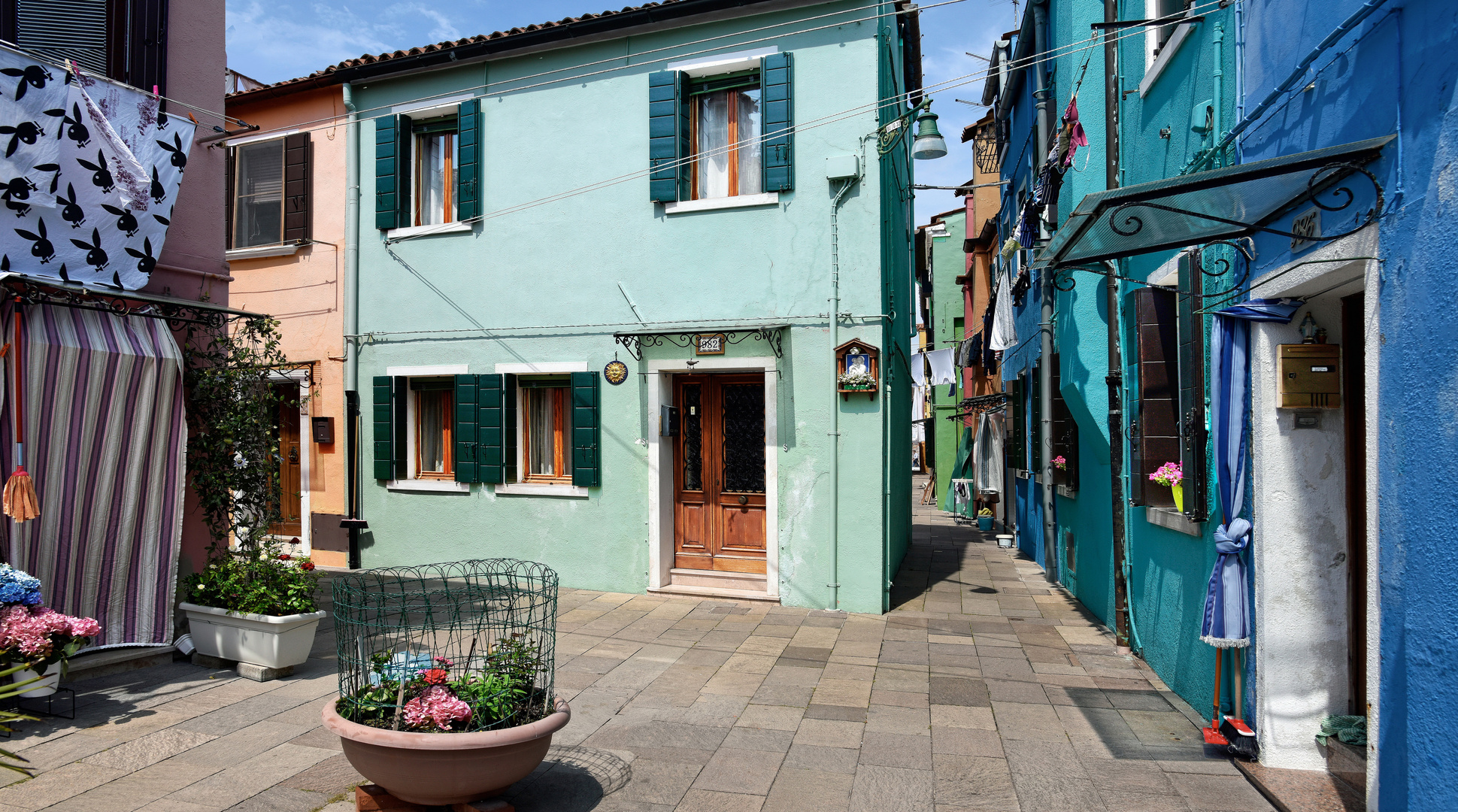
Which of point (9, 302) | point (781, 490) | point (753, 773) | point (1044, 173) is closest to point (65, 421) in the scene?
point (9, 302)

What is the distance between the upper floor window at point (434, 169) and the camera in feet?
34.3

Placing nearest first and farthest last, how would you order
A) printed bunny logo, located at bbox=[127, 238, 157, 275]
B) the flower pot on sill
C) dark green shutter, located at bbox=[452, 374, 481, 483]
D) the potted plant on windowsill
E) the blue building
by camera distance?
the blue building
the flower pot on sill
the potted plant on windowsill
printed bunny logo, located at bbox=[127, 238, 157, 275]
dark green shutter, located at bbox=[452, 374, 481, 483]

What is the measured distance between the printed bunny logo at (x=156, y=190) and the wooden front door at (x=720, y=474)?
492cm

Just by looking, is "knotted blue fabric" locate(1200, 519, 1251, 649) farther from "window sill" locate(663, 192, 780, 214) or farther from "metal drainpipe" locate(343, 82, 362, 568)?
"metal drainpipe" locate(343, 82, 362, 568)

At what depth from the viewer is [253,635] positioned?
6.38m

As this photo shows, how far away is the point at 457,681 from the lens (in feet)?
13.4

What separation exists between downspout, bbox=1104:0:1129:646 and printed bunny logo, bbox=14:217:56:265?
7793 millimetres

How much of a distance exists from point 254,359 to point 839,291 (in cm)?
527

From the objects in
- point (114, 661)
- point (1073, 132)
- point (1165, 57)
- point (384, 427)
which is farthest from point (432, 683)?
Result: point (1073, 132)

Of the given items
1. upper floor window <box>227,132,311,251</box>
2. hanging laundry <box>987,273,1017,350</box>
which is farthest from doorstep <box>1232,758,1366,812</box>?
upper floor window <box>227,132,311,251</box>

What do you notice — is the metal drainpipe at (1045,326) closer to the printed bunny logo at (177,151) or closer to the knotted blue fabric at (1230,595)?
the knotted blue fabric at (1230,595)

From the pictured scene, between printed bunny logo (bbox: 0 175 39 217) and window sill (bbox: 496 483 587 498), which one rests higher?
printed bunny logo (bbox: 0 175 39 217)

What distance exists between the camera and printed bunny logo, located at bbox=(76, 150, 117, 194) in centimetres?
633

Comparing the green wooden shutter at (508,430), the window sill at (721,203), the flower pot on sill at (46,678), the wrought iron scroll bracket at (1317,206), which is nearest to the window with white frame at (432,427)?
the green wooden shutter at (508,430)
